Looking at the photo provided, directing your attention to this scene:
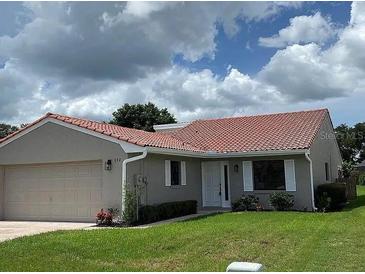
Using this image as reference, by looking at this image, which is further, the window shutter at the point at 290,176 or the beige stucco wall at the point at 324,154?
the beige stucco wall at the point at 324,154

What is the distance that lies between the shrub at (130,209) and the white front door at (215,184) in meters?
6.77

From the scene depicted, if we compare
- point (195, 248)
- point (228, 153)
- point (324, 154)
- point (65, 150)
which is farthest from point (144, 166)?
point (324, 154)

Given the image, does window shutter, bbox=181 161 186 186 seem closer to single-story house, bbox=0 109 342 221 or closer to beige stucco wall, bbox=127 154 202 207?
single-story house, bbox=0 109 342 221

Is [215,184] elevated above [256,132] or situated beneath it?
situated beneath

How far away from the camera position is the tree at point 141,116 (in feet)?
153

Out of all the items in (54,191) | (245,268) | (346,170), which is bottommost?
(245,268)

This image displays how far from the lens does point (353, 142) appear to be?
70375 millimetres

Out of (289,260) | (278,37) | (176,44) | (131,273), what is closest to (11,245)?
(131,273)

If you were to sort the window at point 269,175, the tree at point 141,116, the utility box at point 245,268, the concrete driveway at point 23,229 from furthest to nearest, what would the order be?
1. the tree at point 141,116
2. the window at point 269,175
3. the concrete driveway at point 23,229
4. the utility box at point 245,268

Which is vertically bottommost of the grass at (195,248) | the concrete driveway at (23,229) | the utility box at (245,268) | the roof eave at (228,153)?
the grass at (195,248)

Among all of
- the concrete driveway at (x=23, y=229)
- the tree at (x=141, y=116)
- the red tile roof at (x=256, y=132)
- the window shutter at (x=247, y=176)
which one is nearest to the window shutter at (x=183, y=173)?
the red tile roof at (x=256, y=132)

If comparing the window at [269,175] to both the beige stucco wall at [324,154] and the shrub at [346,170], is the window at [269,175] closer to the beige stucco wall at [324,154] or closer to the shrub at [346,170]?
the beige stucco wall at [324,154]

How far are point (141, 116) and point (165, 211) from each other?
30.7m

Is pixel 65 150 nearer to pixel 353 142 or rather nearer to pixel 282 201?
pixel 282 201
